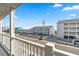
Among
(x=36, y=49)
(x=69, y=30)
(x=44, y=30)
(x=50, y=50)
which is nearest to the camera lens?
(x=50, y=50)

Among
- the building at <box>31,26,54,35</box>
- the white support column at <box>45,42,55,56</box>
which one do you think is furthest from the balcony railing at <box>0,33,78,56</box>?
the building at <box>31,26,54,35</box>

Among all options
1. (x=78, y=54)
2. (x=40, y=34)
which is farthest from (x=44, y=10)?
(x=78, y=54)

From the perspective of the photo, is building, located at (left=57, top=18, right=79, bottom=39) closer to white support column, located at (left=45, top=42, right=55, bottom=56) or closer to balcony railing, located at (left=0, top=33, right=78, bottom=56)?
balcony railing, located at (left=0, top=33, right=78, bottom=56)

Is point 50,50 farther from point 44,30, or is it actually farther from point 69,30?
point 44,30

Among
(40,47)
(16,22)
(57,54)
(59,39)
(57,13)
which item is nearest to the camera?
(57,54)

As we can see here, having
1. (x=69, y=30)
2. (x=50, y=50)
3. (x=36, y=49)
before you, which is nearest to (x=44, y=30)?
(x=69, y=30)

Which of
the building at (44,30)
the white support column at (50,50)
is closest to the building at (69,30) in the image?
the building at (44,30)

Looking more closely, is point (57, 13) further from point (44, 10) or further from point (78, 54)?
point (78, 54)

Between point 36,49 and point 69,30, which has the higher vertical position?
point 69,30

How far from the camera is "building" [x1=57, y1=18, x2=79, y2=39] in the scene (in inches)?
111

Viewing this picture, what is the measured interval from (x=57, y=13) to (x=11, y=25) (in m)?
1.26

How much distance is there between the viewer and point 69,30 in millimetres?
2871

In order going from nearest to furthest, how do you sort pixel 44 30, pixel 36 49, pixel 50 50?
pixel 50 50, pixel 36 49, pixel 44 30

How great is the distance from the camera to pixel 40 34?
10.8 feet
